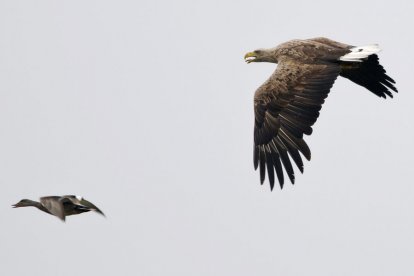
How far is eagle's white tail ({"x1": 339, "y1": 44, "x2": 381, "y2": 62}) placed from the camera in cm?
1680

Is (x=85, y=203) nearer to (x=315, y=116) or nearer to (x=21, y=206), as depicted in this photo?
(x=21, y=206)

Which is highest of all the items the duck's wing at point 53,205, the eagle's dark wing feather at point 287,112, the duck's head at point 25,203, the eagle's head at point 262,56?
the eagle's head at point 262,56

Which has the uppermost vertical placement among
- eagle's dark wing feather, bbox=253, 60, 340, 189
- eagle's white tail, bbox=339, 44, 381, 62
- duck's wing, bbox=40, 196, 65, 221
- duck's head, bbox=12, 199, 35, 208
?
eagle's white tail, bbox=339, 44, 381, 62

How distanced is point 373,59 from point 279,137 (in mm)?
2738

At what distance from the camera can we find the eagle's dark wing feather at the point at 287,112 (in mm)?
16047

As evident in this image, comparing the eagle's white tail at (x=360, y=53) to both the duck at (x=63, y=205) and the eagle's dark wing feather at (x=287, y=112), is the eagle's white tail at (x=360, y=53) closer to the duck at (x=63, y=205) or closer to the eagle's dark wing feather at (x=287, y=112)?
the eagle's dark wing feather at (x=287, y=112)

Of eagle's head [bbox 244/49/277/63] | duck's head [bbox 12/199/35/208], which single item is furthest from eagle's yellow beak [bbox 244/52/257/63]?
duck's head [bbox 12/199/35/208]

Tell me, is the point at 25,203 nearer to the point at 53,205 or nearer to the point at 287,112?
the point at 53,205

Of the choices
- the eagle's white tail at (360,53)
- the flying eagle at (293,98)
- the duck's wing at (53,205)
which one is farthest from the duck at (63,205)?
the eagle's white tail at (360,53)

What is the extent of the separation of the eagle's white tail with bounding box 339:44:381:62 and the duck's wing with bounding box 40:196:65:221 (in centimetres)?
528

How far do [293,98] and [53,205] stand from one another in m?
4.29

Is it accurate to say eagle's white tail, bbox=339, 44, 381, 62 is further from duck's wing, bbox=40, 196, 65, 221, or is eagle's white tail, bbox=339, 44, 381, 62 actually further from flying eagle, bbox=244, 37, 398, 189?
duck's wing, bbox=40, 196, 65, 221

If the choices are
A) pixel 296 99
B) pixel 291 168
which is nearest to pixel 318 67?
pixel 296 99

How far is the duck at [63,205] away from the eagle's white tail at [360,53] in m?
4.83
